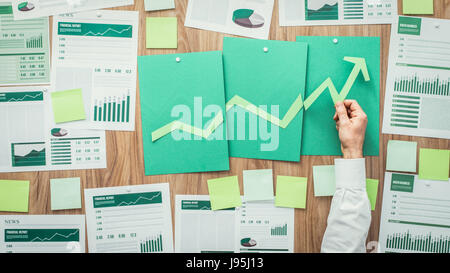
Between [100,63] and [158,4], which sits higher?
[158,4]

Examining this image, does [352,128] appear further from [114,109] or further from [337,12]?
[114,109]

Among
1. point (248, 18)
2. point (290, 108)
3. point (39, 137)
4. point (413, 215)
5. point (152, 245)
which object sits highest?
point (248, 18)

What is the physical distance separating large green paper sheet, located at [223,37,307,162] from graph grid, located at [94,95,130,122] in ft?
1.08

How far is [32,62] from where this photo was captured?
1.07m

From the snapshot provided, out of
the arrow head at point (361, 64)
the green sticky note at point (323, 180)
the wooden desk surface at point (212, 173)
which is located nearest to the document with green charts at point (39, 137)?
the wooden desk surface at point (212, 173)

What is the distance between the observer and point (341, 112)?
101 cm

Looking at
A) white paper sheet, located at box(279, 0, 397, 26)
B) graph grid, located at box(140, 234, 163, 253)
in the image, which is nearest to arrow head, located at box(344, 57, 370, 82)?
white paper sheet, located at box(279, 0, 397, 26)

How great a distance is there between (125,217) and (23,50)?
0.63 meters

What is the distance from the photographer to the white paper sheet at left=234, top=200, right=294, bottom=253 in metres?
1.07

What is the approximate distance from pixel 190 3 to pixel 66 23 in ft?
1.33

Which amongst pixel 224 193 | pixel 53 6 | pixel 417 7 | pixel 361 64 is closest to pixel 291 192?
pixel 224 193
